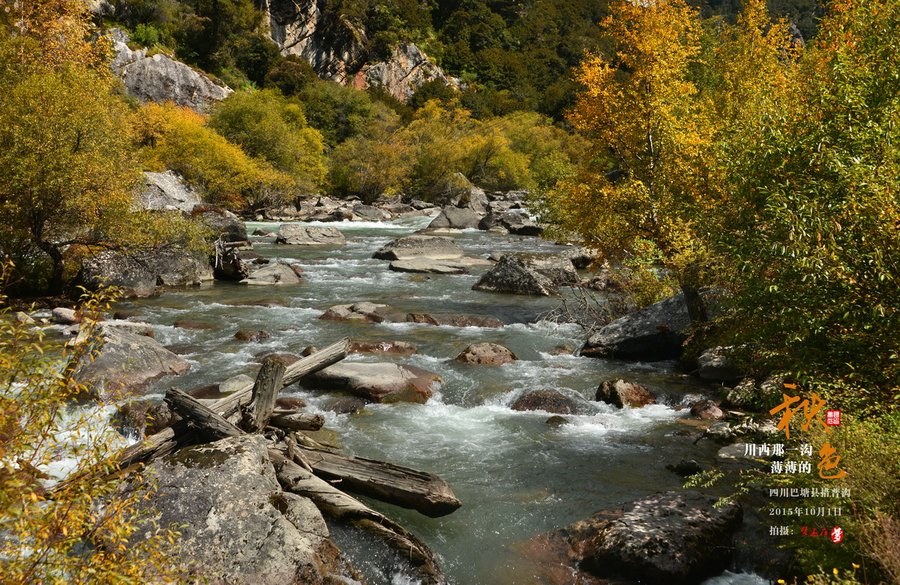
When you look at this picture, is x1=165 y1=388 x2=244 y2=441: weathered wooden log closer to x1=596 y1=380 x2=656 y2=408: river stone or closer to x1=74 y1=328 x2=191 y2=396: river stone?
x1=74 y1=328 x2=191 y2=396: river stone

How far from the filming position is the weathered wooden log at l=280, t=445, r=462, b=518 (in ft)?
26.0

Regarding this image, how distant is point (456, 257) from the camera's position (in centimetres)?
3189

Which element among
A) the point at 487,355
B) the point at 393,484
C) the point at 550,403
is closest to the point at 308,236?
the point at 487,355

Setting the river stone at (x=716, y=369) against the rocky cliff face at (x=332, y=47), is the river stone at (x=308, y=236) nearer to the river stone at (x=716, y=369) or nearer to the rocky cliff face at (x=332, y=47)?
the river stone at (x=716, y=369)

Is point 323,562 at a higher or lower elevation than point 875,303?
lower

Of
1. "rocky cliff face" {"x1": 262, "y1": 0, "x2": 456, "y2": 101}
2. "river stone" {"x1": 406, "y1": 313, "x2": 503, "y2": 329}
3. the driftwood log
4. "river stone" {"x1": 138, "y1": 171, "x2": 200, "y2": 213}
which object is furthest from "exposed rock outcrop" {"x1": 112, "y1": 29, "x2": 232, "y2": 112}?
the driftwood log

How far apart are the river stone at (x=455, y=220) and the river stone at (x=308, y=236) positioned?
10543 mm

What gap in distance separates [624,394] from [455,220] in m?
36.6

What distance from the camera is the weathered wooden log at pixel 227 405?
7.44 m

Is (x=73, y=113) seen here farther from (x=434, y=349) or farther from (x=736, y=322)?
(x=736, y=322)

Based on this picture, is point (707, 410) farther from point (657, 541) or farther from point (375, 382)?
point (375, 382)

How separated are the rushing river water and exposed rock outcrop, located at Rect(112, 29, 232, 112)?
58969 millimetres

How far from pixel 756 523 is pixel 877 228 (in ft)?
12.9

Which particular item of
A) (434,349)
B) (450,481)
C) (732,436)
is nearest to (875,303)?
(732,436)
